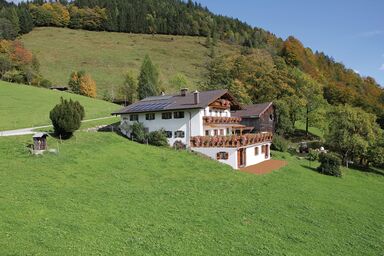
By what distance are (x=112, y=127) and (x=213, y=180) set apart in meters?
23.4

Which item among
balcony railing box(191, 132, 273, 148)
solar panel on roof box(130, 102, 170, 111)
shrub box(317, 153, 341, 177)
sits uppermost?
solar panel on roof box(130, 102, 170, 111)

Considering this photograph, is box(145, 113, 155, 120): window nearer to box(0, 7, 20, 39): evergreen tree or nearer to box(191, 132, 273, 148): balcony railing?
box(191, 132, 273, 148): balcony railing

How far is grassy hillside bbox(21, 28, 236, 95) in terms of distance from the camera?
117m

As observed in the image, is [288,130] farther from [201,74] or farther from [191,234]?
[201,74]

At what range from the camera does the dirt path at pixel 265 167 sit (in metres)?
38.4

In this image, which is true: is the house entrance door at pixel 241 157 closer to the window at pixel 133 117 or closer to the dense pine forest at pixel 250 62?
the window at pixel 133 117

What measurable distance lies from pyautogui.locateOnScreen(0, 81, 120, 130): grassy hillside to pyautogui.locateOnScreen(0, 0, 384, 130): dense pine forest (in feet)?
54.9

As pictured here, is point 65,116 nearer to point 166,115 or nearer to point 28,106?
point 166,115

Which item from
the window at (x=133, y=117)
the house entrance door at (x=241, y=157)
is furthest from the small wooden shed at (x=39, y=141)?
the house entrance door at (x=241, y=157)

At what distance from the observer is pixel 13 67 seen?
93.6 meters

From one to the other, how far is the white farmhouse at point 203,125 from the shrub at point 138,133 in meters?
1.24

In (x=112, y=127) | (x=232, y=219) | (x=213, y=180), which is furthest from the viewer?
(x=112, y=127)

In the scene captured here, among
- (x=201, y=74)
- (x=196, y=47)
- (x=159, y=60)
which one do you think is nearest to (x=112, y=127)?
(x=201, y=74)

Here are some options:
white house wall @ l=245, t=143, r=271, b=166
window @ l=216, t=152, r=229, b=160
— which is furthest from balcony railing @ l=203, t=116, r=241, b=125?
white house wall @ l=245, t=143, r=271, b=166
